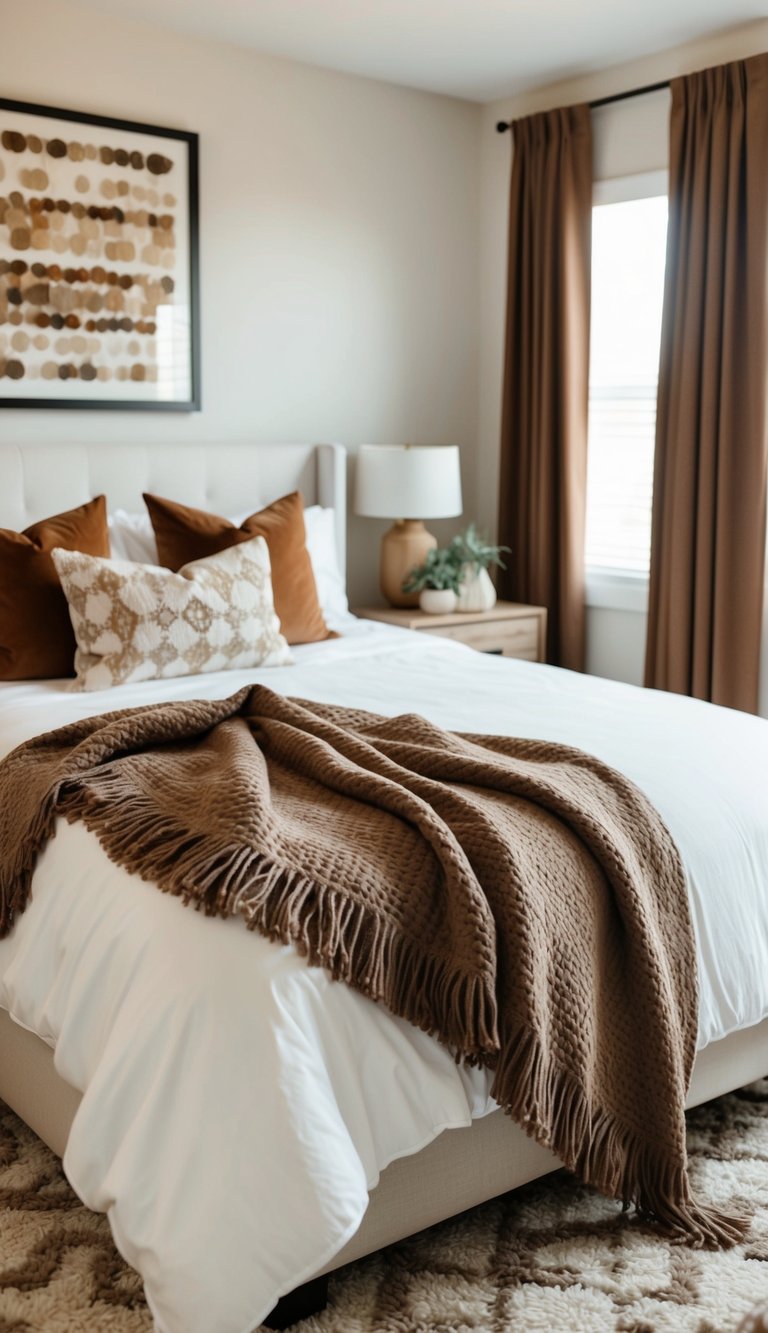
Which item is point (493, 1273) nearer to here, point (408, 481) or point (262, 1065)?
point (262, 1065)

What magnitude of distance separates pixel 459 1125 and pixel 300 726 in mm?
854

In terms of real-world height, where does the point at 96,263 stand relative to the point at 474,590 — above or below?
above

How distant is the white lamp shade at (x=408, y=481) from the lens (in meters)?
4.36

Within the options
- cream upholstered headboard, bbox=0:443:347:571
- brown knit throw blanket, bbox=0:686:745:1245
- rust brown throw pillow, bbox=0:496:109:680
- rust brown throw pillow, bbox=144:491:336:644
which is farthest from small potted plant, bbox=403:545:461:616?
brown knit throw blanket, bbox=0:686:745:1245

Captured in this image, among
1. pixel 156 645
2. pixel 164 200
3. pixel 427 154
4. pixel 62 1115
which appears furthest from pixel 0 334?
pixel 62 1115

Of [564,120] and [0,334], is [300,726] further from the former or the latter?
[564,120]

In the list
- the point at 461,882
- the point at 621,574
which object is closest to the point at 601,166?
the point at 621,574

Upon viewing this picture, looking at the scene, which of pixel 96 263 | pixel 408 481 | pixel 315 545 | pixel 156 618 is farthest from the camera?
pixel 408 481

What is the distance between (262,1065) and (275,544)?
221 centimetres

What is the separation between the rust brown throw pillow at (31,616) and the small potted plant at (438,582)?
1561 mm

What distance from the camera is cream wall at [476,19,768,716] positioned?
4059 mm

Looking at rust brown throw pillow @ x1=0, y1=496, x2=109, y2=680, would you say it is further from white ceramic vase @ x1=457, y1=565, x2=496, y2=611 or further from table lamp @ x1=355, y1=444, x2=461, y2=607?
white ceramic vase @ x1=457, y1=565, x2=496, y2=611

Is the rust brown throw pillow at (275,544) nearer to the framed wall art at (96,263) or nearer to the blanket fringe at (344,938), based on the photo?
the framed wall art at (96,263)

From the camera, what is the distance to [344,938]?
68.9 inches
